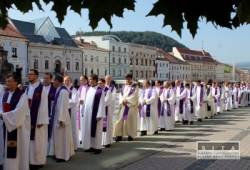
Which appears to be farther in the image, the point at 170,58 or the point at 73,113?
the point at 170,58

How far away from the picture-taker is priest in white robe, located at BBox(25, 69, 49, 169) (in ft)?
30.9

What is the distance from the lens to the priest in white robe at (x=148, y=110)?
15.8 metres

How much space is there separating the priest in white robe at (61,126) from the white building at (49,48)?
55099 millimetres

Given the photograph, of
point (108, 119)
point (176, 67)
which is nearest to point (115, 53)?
point (176, 67)

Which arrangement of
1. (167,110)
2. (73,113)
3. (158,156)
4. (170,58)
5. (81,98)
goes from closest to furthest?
(158,156)
(73,113)
(81,98)
(167,110)
(170,58)

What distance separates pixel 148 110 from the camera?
52.7 feet

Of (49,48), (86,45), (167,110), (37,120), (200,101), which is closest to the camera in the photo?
(37,120)

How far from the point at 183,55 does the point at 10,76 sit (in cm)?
11176

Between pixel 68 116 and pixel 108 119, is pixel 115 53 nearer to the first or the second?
pixel 108 119

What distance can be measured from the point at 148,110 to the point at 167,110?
165 centimetres

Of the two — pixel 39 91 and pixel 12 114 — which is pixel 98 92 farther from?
pixel 12 114

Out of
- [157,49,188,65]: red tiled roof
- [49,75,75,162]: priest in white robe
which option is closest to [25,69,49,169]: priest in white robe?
[49,75,75,162]: priest in white robe

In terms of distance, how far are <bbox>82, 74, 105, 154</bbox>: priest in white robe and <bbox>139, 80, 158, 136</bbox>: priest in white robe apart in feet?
13.3

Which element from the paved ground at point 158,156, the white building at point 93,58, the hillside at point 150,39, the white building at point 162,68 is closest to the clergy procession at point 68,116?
the paved ground at point 158,156
